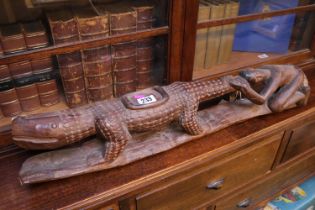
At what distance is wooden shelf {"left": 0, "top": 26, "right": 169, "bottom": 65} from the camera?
2.58 feet

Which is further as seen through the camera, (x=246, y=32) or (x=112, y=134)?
(x=246, y=32)

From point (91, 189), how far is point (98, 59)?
15.8 inches

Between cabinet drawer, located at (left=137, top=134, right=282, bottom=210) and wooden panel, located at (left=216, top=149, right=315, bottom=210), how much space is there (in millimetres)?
69

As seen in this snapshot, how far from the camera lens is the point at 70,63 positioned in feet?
2.95

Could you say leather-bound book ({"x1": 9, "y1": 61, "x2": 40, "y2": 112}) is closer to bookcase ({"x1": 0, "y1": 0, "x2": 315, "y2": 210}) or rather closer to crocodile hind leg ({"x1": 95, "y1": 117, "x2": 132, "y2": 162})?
bookcase ({"x1": 0, "y1": 0, "x2": 315, "y2": 210})

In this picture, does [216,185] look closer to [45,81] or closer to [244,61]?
[244,61]

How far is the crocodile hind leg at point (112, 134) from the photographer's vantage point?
785 millimetres

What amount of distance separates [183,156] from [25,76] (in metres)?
0.53

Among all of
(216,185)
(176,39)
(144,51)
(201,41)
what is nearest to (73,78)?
(144,51)

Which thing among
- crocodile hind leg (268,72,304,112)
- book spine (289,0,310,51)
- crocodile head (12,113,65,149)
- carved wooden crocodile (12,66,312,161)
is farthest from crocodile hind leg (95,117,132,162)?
book spine (289,0,310,51)

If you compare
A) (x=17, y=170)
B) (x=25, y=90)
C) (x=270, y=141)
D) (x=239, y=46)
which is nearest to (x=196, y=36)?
(x=239, y=46)

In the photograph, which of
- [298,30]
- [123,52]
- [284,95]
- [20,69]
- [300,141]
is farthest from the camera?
[298,30]

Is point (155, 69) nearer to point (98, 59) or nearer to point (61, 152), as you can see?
point (98, 59)

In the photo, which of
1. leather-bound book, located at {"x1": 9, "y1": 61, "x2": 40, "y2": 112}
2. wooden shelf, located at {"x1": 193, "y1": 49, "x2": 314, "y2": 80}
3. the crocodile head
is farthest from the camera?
wooden shelf, located at {"x1": 193, "y1": 49, "x2": 314, "y2": 80}
